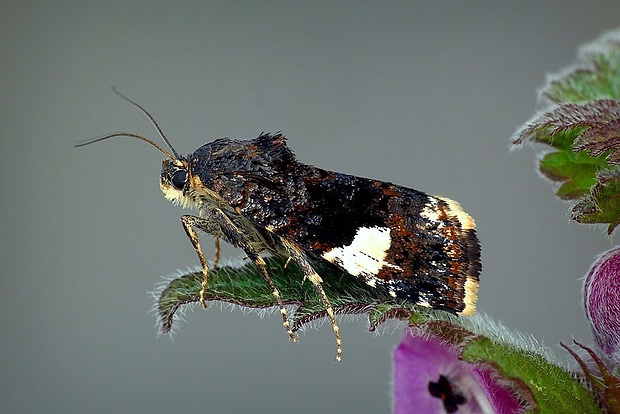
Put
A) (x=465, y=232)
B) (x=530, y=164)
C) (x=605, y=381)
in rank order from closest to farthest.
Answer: (x=605, y=381), (x=465, y=232), (x=530, y=164)

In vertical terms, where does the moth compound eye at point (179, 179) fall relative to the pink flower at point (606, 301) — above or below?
above

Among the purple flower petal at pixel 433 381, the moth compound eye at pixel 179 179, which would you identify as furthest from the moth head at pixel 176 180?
the purple flower petal at pixel 433 381

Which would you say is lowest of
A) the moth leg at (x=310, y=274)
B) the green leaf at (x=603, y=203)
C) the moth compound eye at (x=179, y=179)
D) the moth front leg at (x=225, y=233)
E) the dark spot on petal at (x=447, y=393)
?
the dark spot on petal at (x=447, y=393)

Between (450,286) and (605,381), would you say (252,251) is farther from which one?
(605,381)

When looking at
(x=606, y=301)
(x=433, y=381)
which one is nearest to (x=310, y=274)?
(x=433, y=381)

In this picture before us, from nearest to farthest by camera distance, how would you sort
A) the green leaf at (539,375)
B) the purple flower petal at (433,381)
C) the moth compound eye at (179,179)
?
1. the green leaf at (539,375)
2. the purple flower petal at (433,381)
3. the moth compound eye at (179,179)

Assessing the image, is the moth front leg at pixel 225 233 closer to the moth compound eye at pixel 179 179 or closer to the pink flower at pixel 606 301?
the moth compound eye at pixel 179 179

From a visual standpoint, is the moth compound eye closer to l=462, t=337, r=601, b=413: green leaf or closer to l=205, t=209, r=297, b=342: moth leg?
l=205, t=209, r=297, b=342: moth leg

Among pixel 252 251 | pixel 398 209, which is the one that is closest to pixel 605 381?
pixel 398 209
